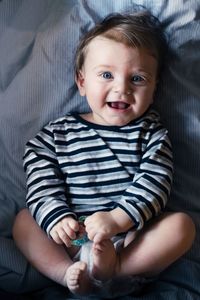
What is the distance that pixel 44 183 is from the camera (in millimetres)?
1207

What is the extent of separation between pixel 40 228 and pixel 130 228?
0.19 meters

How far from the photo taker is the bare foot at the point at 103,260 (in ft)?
3.61

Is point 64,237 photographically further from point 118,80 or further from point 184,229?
point 118,80

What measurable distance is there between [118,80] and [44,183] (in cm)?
26

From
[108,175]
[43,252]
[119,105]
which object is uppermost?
[119,105]

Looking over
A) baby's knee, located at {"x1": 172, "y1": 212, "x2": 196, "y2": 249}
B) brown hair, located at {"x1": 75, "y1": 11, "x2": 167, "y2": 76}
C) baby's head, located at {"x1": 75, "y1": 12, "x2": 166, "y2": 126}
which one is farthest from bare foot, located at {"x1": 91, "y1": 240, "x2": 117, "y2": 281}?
brown hair, located at {"x1": 75, "y1": 11, "x2": 167, "y2": 76}

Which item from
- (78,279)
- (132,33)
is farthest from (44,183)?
(132,33)

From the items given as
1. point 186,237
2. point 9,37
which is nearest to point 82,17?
point 9,37

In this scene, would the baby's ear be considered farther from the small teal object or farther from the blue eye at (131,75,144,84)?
the small teal object

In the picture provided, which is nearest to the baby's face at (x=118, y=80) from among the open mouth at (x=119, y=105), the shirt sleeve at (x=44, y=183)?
the open mouth at (x=119, y=105)

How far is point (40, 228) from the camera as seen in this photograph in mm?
1199

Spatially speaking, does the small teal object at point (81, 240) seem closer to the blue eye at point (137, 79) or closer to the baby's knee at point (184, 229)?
the baby's knee at point (184, 229)

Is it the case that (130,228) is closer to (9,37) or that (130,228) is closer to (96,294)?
(96,294)

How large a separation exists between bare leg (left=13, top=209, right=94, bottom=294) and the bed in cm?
7
